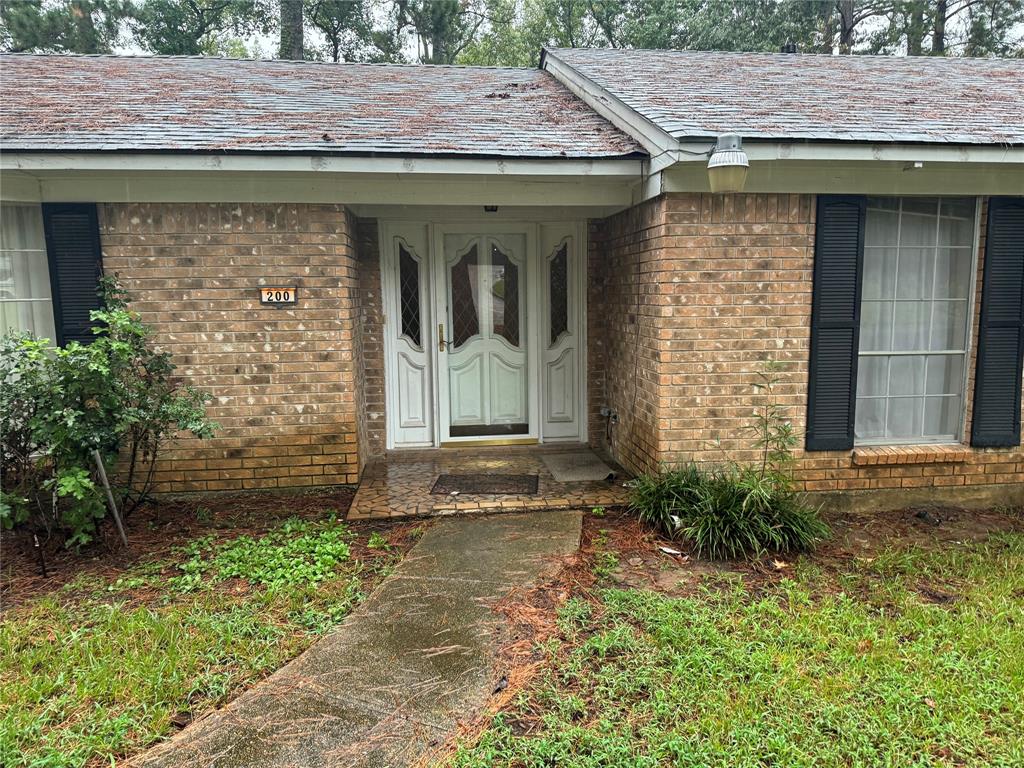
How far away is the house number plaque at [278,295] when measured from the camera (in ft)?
16.9

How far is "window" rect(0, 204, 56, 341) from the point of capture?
4.94 meters

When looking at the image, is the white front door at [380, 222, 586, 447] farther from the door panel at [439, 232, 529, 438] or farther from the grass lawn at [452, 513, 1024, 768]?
the grass lawn at [452, 513, 1024, 768]

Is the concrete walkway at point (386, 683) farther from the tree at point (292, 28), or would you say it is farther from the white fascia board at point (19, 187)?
the tree at point (292, 28)

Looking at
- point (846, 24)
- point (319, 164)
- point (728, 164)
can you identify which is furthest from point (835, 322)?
point (846, 24)

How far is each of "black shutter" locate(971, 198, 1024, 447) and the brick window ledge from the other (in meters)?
0.19

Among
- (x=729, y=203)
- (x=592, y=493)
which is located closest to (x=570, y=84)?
(x=729, y=203)

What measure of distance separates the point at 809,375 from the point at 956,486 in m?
1.63

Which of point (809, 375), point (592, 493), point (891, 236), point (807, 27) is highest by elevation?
point (807, 27)

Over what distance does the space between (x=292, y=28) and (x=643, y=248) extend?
14.2m

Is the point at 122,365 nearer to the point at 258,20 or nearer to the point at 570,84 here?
the point at 570,84

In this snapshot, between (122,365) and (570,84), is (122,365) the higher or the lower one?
the lower one

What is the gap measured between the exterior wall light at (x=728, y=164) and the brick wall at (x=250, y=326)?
2812 mm

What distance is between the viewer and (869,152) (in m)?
4.40

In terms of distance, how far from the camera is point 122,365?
4359mm
